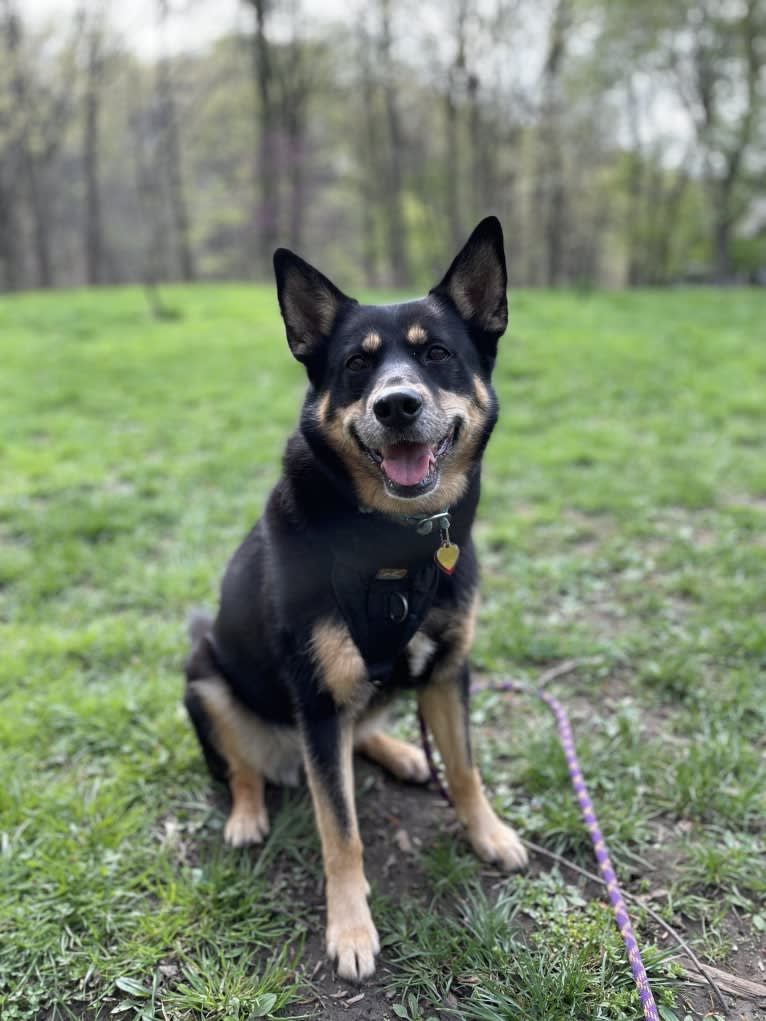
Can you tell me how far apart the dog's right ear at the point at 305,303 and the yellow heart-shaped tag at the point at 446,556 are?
2.97ft

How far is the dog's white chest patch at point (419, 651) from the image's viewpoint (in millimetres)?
2518

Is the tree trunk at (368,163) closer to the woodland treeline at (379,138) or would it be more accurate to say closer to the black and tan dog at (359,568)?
the woodland treeline at (379,138)

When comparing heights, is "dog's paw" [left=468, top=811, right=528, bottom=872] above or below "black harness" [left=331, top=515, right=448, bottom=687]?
below

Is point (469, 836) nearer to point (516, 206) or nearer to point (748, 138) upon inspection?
point (748, 138)

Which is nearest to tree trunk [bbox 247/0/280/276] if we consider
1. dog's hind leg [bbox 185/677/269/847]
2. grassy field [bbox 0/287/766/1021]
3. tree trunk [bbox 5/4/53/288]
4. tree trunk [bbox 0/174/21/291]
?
tree trunk [bbox 5/4/53/288]

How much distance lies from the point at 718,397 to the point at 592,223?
31142mm

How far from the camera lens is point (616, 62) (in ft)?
74.9

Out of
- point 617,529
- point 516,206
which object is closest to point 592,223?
point 516,206

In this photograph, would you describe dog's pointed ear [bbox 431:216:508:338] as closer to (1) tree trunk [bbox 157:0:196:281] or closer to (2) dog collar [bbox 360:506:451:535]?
(2) dog collar [bbox 360:506:451:535]

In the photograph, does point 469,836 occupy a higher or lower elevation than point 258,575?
lower

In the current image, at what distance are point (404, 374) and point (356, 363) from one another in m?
0.24

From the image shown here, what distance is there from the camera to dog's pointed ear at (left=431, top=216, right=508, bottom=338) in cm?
265

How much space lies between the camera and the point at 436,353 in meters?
2.67

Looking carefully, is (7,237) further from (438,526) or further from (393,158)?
(438,526)
